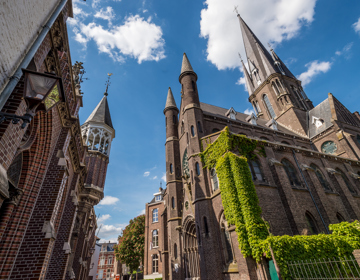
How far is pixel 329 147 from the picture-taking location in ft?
95.0

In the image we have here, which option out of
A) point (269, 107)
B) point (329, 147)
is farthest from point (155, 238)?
point (269, 107)

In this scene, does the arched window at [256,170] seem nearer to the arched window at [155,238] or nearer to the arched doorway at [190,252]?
the arched doorway at [190,252]

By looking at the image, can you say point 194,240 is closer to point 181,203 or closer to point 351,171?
point 181,203

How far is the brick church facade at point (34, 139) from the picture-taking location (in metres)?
4.04

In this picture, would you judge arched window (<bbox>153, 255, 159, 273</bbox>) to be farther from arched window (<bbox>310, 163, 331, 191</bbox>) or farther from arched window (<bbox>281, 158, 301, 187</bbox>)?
arched window (<bbox>310, 163, 331, 191</bbox>)

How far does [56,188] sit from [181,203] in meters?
14.2

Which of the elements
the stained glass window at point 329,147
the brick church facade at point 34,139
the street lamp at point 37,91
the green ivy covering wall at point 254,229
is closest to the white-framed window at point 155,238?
the brick church facade at point 34,139

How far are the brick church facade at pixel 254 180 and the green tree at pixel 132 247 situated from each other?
248 centimetres

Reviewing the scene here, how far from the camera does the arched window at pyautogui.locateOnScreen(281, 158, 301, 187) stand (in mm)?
17686

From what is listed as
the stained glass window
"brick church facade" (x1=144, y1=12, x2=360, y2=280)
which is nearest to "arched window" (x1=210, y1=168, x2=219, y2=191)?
"brick church facade" (x1=144, y1=12, x2=360, y2=280)

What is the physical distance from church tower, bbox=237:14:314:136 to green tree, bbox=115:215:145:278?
104ft

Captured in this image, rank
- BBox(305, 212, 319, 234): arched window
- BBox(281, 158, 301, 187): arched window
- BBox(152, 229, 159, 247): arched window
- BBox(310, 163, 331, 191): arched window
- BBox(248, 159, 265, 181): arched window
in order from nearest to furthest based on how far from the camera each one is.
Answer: BBox(248, 159, 265, 181): arched window → BBox(305, 212, 319, 234): arched window → BBox(281, 158, 301, 187): arched window → BBox(310, 163, 331, 191): arched window → BBox(152, 229, 159, 247): arched window

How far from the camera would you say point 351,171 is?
75.3ft

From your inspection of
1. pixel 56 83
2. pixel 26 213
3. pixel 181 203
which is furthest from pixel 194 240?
pixel 56 83
